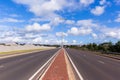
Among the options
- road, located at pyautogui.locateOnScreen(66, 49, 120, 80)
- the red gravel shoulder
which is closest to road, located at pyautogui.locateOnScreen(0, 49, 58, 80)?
the red gravel shoulder

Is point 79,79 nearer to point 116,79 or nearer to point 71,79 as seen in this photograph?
point 71,79

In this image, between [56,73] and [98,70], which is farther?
[98,70]

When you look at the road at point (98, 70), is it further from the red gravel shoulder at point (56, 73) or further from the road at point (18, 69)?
the road at point (18, 69)

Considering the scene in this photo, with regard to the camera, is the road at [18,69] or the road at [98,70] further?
the road at [98,70]

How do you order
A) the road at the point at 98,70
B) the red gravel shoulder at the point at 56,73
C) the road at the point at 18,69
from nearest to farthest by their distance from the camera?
the red gravel shoulder at the point at 56,73
the road at the point at 18,69
the road at the point at 98,70

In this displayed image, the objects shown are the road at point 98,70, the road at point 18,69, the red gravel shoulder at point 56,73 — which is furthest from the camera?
the road at point 98,70

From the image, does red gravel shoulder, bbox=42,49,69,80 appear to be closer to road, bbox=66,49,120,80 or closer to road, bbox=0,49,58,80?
road, bbox=0,49,58,80

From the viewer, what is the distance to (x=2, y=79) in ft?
42.0

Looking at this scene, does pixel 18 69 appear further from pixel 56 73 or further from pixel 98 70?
pixel 98 70

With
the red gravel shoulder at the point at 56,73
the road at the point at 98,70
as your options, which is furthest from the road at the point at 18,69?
the road at the point at 98,70

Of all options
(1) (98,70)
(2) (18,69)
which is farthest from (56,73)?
(1) (98,70)

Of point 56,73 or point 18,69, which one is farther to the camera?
point 18,69

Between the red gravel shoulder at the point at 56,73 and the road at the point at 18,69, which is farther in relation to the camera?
the road at the point at 18,69

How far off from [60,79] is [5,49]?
5013 centimetres
